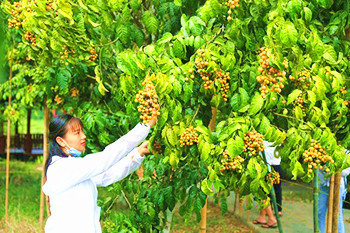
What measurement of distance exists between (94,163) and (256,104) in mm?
945

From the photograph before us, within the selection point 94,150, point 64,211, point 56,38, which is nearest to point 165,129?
point 64,211

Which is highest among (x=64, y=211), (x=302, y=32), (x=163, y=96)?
(x=302, y=32)

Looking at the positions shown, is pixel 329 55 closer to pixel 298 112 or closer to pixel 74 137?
pixel 298 112

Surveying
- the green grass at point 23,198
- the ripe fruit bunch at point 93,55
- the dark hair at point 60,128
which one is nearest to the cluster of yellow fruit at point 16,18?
the ripe fruit bunch at point 93,55

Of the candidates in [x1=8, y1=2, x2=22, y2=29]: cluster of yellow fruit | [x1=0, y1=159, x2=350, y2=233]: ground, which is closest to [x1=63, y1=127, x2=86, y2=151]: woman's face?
[x1=8, y1=2, x2=22, y2=29]: cluster of yellow fruit

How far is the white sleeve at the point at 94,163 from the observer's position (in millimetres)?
2929

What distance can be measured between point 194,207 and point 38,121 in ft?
104

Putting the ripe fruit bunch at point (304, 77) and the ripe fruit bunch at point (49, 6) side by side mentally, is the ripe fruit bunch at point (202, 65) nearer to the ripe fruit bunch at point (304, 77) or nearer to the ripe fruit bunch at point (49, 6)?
the ripe fruit bunch at point (304, 77)

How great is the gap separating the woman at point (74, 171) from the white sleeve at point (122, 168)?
173 millimetres

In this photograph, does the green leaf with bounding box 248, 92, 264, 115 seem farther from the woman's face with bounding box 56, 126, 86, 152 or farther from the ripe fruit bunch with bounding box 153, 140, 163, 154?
the woman's face with bounding box 56, 126, 86, 152

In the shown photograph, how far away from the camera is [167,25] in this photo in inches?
157

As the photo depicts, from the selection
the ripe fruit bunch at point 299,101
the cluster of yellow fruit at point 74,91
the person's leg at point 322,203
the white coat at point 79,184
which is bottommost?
the person's leg at point 322,203

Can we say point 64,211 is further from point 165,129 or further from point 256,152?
point 256,152

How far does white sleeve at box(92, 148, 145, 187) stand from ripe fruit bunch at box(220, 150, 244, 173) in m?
0.76
